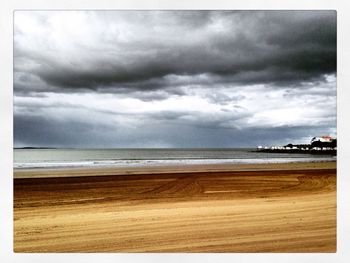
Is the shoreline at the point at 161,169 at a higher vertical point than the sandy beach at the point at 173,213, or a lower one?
higher

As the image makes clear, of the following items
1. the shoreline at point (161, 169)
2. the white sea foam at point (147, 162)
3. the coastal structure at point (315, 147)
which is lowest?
the shoreline at point (161, 169)

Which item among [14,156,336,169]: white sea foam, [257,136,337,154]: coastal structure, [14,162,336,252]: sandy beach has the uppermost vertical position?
[257,136,337,154]: coastal structure

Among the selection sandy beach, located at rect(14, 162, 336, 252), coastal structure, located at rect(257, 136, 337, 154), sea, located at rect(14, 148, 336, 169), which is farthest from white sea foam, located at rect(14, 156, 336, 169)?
sandy beach, located at rect(14, 162, 336, 252)

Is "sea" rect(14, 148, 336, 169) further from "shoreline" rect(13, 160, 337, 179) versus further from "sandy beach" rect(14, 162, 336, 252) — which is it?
"sandy beach" rect(14, 162, 336, 252)

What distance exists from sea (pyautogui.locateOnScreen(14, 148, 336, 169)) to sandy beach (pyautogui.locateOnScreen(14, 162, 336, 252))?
230 mm

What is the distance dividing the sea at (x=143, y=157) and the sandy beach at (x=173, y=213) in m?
0.23

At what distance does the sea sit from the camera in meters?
3.98

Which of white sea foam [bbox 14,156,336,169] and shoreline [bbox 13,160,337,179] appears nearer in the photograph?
shoreline [bbox 13,160,337,179]

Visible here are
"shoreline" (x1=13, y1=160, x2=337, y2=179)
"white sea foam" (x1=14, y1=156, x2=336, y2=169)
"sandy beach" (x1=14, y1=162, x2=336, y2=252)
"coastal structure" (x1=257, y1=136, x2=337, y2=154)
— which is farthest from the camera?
"white sea foam" (x1=14, y1=156, x2=336, y2=169)

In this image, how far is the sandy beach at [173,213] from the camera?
9.00 feet

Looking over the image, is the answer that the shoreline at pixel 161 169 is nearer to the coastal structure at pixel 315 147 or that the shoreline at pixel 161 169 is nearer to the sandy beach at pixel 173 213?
the sandy beach at pixel 173 213

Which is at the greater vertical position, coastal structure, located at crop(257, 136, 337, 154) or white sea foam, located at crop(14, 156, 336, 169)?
coastal structure, located at crop(257, 136, 337, 154)

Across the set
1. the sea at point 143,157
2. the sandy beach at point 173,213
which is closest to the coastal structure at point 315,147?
Answer: the sea at point 143,157

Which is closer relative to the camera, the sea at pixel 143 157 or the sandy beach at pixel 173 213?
the sandy beach at pixel 173 213
